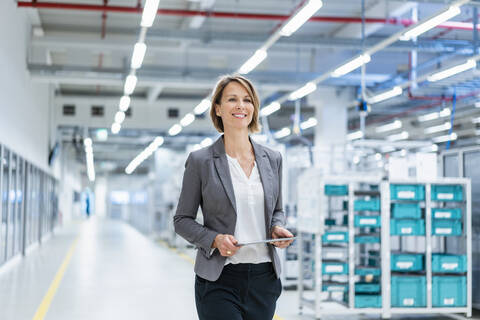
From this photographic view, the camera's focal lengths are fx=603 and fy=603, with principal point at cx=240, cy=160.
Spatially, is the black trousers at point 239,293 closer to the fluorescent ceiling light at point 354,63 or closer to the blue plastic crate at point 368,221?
the blue plastic crate at point 368,221

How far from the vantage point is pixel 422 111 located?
18.1m

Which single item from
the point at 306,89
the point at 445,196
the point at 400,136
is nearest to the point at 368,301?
the point at 445,196

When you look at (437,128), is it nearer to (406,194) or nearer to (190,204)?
(406,194)

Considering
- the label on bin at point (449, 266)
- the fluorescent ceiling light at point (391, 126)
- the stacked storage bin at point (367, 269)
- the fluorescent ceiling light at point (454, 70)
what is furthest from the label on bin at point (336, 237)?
the fluorescent ceiling light at point (391, 126)

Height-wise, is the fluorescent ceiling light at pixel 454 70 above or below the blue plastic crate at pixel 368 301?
above

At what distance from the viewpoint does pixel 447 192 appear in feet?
22.6

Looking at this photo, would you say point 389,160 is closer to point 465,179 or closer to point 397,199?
point 397,199

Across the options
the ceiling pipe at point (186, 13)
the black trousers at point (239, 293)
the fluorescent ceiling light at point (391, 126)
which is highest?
the ceiling pipe at point (186, 13)

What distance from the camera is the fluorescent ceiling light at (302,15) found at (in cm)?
694

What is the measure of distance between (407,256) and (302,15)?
10.2 feet

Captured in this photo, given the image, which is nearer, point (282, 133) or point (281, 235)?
point (281, 235)

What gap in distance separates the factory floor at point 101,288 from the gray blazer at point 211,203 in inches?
191

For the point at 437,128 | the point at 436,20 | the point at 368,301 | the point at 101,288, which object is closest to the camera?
the point at 368,301

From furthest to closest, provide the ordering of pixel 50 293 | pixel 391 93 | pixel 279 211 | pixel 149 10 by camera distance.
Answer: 1. pixel 391 93
2. pixel 50 293
3. pixel 149 10
4. pixel 279 211
